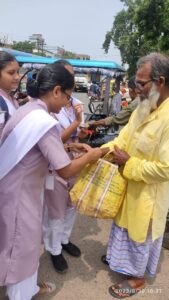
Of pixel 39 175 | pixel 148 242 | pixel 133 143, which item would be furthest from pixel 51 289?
pixel 133 143

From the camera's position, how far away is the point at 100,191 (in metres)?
2.42

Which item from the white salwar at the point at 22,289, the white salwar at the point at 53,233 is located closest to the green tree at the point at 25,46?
the white salwar at the point at 53,233

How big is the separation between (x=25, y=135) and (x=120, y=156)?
81 centimetres

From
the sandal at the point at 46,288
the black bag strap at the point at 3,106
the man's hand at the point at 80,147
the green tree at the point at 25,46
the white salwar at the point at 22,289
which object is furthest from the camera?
the green tree at the point at 25,46

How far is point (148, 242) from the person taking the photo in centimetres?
257

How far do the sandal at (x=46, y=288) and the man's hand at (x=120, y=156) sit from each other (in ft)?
3.83

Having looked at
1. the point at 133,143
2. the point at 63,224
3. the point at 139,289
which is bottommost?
the point at 139,289

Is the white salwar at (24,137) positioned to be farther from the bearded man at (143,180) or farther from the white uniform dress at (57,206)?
the white uniform dress at (57,206)

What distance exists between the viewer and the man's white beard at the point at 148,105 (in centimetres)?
224

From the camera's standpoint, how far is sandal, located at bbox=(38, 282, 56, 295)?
2.59m

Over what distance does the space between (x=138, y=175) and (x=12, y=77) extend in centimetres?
148

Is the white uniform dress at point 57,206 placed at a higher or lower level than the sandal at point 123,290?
higher

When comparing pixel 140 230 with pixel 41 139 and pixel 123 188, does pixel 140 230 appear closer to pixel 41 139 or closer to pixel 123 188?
pixel 123 188

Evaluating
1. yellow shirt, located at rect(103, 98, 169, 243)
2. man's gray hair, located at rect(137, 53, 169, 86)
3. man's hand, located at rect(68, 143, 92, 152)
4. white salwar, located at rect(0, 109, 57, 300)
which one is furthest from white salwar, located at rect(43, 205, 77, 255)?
man's gray hair, located at rect(137, 53, 169, 86)
